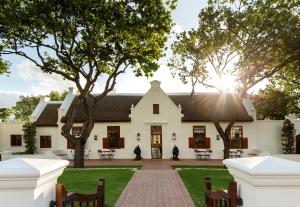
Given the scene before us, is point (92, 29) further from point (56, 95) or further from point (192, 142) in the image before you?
point (56, 95)

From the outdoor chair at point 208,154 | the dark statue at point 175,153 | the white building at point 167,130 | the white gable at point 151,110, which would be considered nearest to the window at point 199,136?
the white building at point 167,130

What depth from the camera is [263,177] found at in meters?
2.88

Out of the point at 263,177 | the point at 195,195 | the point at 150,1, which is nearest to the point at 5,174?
the point at 263,177

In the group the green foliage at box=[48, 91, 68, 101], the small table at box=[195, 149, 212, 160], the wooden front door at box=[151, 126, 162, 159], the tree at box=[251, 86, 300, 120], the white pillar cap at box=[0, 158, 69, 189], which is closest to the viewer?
the white pillar cap at box=[0, 158, 69, 189]

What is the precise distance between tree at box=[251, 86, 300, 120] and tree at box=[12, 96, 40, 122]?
141ft

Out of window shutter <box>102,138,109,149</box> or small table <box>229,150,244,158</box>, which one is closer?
small table <box>229,150,244,158</box>

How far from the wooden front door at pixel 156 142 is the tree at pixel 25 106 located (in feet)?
138

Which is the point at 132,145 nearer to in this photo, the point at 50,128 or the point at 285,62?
the point at 50,128

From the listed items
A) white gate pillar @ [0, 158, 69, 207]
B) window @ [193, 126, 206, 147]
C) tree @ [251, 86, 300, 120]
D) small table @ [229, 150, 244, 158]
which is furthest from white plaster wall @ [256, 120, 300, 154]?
white gate pillar @ [0, 158, 69, 207]

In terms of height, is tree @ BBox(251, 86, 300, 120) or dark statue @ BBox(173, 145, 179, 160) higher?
tree @ BBox(251, 86, 300, 120)

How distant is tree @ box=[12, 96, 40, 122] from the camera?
67062 mm

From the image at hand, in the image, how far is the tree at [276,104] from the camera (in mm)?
36062

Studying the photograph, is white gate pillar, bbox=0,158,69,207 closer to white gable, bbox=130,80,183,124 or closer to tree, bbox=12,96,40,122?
white gable, bbox=130,80,183,124

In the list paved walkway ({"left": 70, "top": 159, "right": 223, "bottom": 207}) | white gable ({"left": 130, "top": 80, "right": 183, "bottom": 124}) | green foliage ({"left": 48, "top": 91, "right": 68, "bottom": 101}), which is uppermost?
green foliage ({"left": 48, "top": 91, "right": 68, "bottom": 101})
